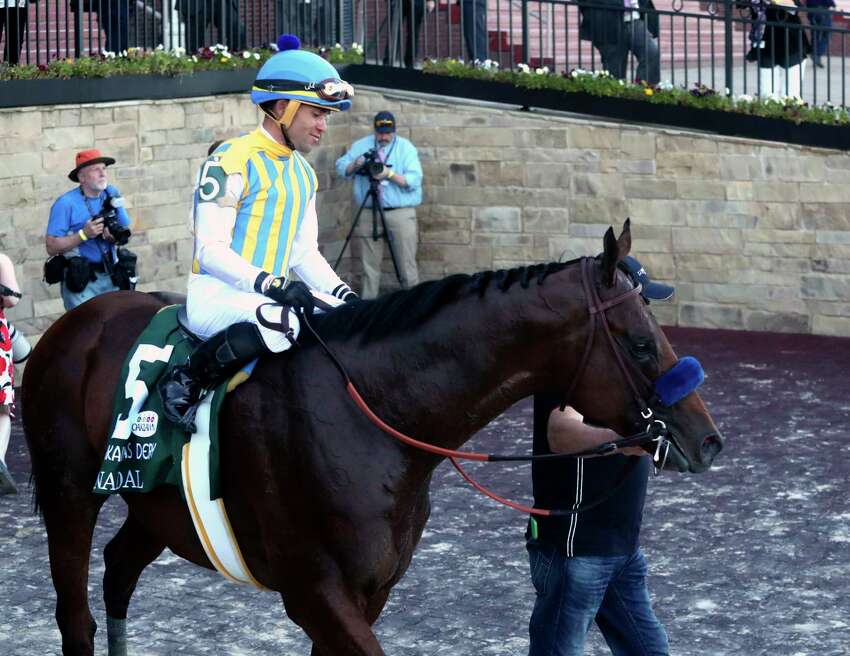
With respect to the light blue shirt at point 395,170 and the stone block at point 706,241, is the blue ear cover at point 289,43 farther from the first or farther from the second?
the light blue shirt at point 395,170

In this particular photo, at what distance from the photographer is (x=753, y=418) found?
12.0 m

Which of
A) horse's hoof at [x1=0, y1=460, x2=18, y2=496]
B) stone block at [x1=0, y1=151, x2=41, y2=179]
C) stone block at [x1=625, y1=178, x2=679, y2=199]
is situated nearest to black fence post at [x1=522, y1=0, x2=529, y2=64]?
stone block at [x1=625, y1=178, x2=679, y2=199]

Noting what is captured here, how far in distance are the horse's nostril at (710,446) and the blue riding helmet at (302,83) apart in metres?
1.81

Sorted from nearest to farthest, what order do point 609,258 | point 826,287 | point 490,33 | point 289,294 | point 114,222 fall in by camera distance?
point 609,258
point 289,294
point 114,222
point 826,287
point 490,33

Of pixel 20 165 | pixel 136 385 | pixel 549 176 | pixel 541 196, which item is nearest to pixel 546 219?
pixel 541 196

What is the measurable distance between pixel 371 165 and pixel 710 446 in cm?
1176

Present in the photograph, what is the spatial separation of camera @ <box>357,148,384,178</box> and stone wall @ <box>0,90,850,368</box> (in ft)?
2.45

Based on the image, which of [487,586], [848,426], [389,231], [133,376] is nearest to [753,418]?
[848,426]

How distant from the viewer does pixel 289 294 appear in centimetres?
550

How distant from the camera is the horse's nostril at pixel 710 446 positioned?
16.3 ft

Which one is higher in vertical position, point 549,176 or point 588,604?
point 549,176

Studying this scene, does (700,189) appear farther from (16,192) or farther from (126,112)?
(16,192)

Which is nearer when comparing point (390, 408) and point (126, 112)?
point (390, 408)

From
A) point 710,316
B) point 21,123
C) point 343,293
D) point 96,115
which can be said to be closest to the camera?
point 343,293
